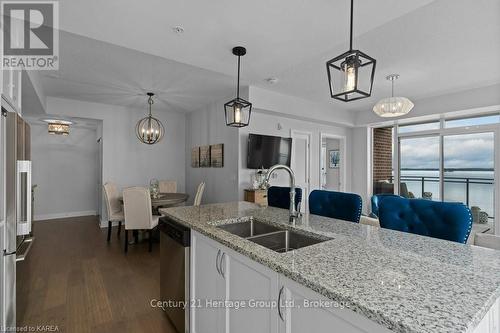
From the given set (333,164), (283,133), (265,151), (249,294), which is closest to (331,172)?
(333,164)

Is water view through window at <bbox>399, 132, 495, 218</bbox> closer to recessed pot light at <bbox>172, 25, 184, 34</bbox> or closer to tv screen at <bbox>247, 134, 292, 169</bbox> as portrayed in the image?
tv screen at <bbox>247, 134, 292, 169</bbox>

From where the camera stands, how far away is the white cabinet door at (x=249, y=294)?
1.08 m

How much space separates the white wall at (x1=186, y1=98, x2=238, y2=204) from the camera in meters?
4.78

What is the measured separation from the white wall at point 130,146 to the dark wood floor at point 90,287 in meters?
1.84

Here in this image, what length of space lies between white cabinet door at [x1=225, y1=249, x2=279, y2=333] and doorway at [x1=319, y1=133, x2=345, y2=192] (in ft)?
18.2

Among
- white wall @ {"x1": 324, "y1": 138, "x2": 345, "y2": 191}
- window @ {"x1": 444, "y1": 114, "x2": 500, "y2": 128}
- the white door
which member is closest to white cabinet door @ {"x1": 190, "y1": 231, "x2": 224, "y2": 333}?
the white door

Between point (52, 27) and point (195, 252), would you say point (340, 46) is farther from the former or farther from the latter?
point (52, 27)

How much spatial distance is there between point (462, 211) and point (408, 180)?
4933 millimetres

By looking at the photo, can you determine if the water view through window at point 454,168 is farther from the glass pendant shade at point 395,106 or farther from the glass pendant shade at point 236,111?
the glass pendant shade at point 236,111

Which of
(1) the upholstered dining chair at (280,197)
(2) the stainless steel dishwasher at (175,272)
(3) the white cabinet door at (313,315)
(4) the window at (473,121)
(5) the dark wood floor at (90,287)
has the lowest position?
(5) the dark wood floor at (90,287)

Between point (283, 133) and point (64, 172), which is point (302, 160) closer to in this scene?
point (283, 133)

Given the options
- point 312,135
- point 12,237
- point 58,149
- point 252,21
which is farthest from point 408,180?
point 58,149

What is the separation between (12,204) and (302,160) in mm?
4921

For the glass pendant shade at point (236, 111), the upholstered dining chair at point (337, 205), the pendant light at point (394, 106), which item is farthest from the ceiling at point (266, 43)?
the upholstered dining chair at point (337, 205)
